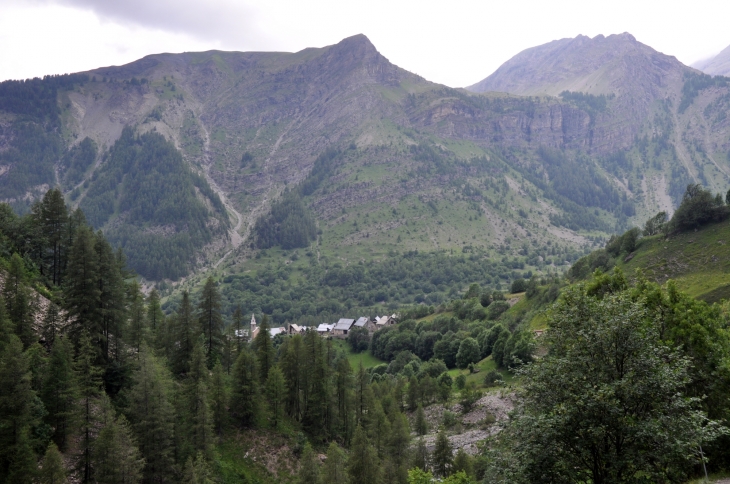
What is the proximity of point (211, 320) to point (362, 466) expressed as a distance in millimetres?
Answer: 27887

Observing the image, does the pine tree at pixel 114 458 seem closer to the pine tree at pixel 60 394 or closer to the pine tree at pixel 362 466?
the pine tree at pixel 60 394

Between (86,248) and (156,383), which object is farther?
(86,248)

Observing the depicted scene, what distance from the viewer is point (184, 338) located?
5350 cm

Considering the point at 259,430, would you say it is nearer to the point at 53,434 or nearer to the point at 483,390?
the point at 53,434

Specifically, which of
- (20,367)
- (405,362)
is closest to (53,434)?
(20,367)

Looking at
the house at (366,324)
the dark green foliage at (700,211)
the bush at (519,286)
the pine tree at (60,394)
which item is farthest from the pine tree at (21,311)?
the bush at (519,286)

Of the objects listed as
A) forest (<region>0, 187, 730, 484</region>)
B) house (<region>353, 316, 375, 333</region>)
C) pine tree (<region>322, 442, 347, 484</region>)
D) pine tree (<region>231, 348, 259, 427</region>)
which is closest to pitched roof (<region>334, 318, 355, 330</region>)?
house (<region>353, 316, 375, 333</region>)

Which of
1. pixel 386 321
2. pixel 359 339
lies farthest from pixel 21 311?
pixel 386 321

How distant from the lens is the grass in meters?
128

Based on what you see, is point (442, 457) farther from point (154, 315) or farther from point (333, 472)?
point (154, 315)

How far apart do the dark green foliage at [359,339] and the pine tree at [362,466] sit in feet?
333

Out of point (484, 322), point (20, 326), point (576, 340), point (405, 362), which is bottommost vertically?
point (405, 362)

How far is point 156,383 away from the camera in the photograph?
36406 millimetres

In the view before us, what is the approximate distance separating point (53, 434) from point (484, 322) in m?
97.2
